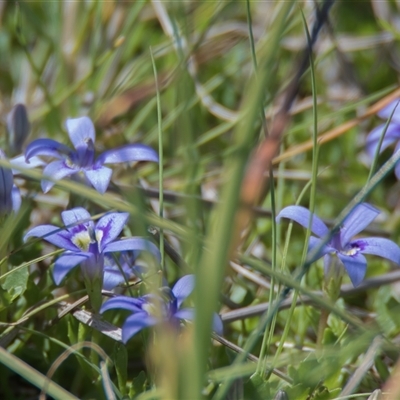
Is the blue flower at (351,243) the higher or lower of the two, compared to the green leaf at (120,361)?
higher

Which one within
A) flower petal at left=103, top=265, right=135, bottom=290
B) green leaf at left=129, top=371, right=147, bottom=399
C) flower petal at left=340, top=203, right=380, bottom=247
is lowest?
green leaf at left=129, top=371, right=147, bottom=399

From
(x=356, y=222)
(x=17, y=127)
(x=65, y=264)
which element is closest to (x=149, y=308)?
(x=65, y=264)

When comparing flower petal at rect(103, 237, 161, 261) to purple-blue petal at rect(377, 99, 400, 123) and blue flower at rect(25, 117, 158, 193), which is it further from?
purple-blue petal at rect(377, 99, 400, 123)

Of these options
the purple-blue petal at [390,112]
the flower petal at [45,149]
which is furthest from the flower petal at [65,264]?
the purple-blue petal at [390,112]

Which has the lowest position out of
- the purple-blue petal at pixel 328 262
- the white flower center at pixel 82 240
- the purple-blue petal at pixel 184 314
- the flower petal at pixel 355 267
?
the purple-blue petal at pixel 328 262

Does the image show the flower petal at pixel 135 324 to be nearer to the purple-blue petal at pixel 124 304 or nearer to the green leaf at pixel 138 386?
the purple-blue petal at pixel 124 304

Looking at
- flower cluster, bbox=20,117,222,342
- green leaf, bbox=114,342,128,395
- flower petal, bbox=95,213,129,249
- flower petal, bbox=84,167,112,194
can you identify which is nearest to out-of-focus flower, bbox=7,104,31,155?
flower cluster, bbox=20,117,222,342

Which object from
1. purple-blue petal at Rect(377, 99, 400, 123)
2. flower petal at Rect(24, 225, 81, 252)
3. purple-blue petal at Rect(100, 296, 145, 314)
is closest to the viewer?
purple-blue petal at Rect(100, 296, 145, 314)
